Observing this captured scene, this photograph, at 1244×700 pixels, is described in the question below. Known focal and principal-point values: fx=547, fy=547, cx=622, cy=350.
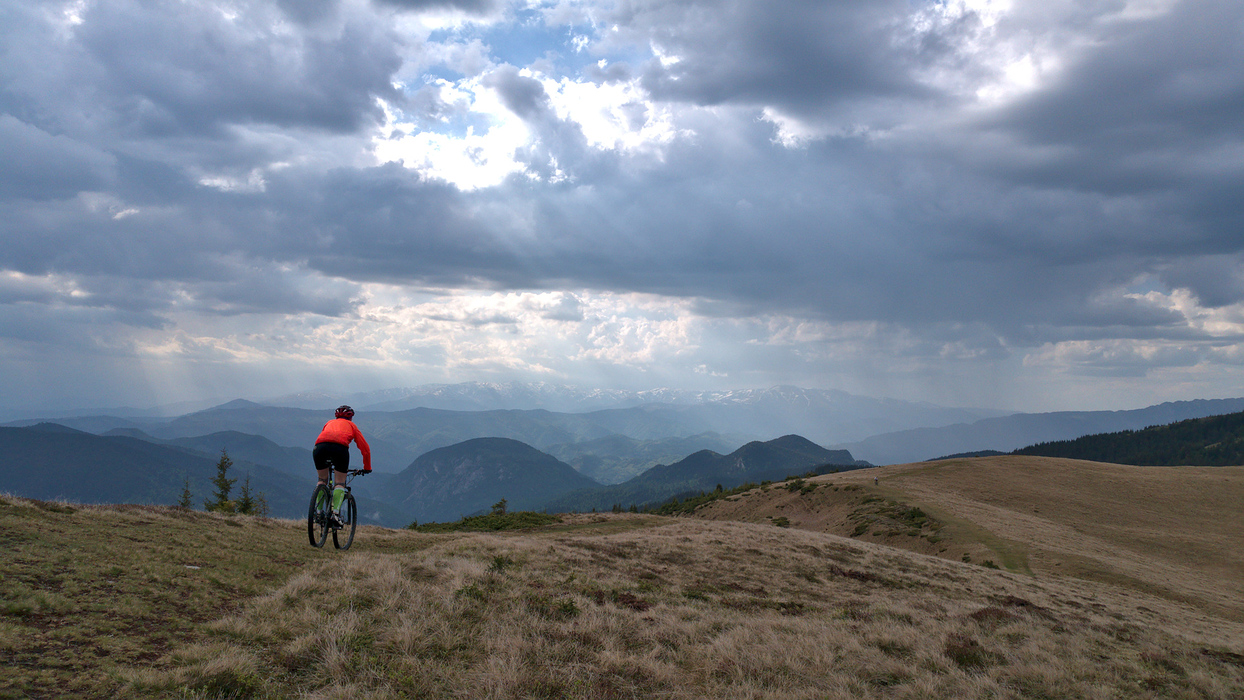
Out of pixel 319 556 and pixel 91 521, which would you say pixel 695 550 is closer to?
pixel 319 556

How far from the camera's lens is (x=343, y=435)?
13727mm

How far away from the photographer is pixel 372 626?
28.7 feet

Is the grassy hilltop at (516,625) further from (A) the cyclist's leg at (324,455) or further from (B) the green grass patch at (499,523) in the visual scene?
(B) the green grass patch at (499,523)

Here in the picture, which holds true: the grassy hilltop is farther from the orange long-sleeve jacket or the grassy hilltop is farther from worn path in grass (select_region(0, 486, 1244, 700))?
the orange long-sleeve jacket

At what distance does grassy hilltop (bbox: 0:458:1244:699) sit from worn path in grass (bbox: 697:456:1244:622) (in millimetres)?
15309

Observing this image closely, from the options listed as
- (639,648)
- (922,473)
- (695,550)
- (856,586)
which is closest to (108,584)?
(639,648)

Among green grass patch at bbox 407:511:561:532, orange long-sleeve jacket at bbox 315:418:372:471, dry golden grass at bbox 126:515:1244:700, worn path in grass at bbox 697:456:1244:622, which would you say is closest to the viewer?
dry golden grass at bbox 126:515:1244:700

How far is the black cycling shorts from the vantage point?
13.4 m

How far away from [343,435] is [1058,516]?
2595 inches

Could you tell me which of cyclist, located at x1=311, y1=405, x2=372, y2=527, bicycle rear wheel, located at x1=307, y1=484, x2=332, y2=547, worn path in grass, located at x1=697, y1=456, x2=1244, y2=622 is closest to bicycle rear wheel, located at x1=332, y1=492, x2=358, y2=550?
bicycle rear wheel, located at x1=307, y1=484, x2=332, y2=547

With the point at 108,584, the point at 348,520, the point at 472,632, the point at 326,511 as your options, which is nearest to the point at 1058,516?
the point at 348,520

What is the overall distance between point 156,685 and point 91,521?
37.3ft

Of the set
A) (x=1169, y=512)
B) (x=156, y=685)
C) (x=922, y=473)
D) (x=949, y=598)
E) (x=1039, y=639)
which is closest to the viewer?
(x=156, y=685)

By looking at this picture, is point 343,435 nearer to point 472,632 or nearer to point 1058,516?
point 472,632
